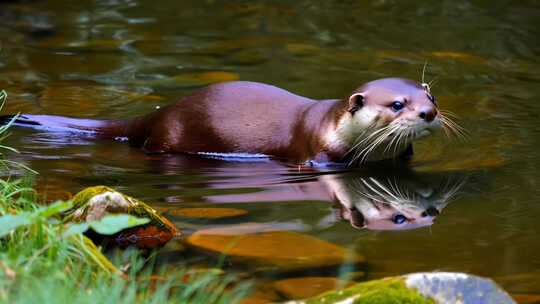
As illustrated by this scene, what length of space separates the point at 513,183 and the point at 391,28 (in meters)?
4.63

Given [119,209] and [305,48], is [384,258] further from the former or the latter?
[305,48]

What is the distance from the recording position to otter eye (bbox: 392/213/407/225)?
12.5 feet

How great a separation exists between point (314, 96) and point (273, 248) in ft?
10.1

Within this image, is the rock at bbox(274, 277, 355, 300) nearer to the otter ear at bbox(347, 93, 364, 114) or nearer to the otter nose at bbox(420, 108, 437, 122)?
the otter nose at bbox(420, 108, 437, 122)

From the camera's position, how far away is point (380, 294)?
8.25 feet

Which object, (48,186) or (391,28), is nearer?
(48,186)

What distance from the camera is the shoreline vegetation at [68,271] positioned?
2299mm

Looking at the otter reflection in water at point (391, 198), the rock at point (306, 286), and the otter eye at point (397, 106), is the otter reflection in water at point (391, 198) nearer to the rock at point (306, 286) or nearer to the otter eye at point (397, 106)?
the otter eye at point (397, 106)

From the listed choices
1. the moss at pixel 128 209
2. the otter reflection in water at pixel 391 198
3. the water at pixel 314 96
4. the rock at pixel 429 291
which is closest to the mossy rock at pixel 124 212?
the moss at pixel 128 209

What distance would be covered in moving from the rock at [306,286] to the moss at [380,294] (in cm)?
42

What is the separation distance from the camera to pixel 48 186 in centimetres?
419

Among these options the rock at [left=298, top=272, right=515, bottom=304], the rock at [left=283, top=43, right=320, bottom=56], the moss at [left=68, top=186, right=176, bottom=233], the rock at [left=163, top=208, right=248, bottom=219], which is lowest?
the rock at [left=283, top=43, right=320, bottom=56]

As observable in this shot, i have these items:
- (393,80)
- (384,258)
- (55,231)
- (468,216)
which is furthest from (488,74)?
(55,231)

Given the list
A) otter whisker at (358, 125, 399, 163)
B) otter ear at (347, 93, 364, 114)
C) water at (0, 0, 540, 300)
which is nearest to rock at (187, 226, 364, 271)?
water at (0, 0, 540, 300)
